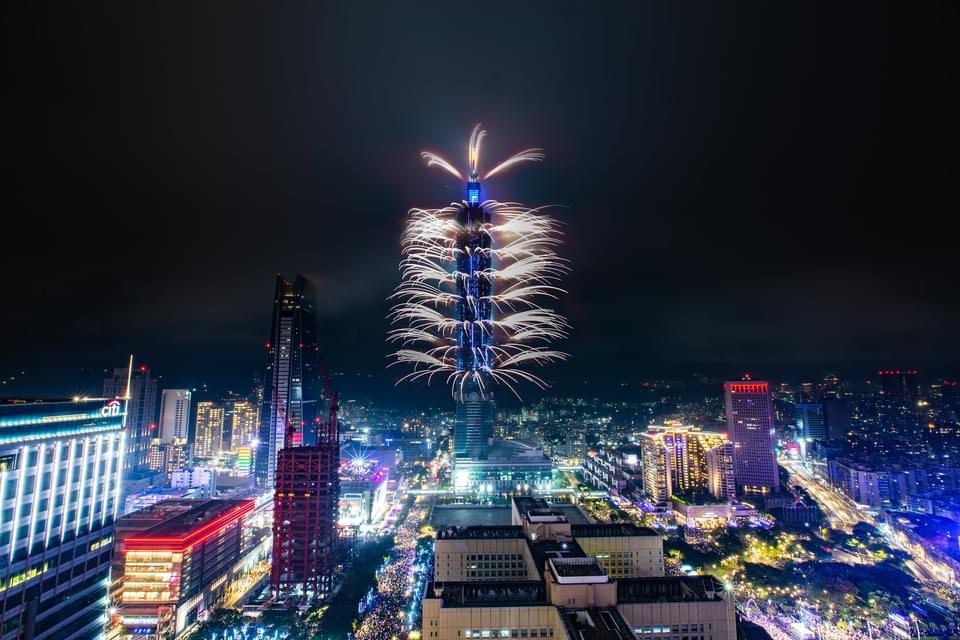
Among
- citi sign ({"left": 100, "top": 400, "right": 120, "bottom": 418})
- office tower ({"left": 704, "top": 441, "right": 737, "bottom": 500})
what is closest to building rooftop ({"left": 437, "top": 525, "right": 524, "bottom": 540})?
citi sign ({"left": 100, "top": 400, "right": 120, "bottom": 418})

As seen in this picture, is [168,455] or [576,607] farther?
[168,455]

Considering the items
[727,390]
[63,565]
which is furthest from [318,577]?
[727,390]

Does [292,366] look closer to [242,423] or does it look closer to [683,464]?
[242,423]

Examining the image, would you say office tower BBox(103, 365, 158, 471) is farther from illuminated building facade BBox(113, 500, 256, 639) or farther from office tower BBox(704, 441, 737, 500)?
office tower BBox(704, 441, 737, 500)

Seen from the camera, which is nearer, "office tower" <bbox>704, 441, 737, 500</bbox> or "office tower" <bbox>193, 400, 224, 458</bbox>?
"office tower" <bbox>704, 441, 737, 500</bbox>

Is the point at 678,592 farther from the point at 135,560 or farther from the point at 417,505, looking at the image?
the point at 417,505

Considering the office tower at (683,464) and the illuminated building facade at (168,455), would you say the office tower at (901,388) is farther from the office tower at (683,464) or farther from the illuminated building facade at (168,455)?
the illuminated building facade at (168,455)

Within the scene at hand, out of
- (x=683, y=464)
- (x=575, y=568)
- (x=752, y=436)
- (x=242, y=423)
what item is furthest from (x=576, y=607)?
(x=242, y=423)
